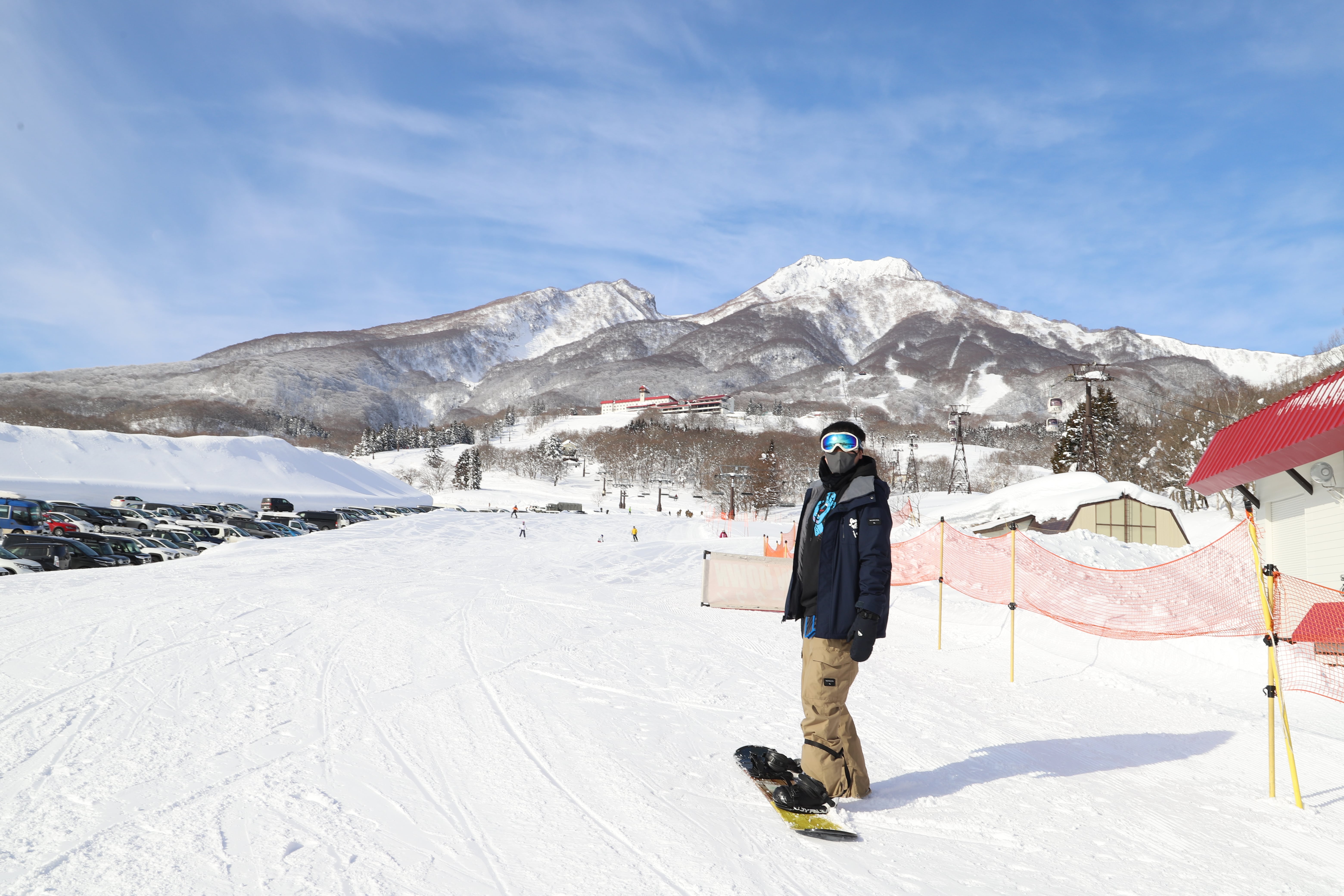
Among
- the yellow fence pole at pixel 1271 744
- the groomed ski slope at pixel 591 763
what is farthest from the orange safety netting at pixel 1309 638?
the yellow fence pole at pixel 1271 744

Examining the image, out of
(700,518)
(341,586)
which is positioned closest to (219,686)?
(341,586)

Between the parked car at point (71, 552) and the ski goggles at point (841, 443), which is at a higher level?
the ski goggles at point (841, 443)

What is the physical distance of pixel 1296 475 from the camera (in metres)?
11.3

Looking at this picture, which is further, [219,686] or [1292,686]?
[1292,686]

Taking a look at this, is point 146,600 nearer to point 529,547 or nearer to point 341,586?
point 341,586

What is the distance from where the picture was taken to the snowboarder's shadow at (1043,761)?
4.26m

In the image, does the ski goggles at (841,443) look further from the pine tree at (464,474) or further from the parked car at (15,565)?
the pine tree at (464,474)

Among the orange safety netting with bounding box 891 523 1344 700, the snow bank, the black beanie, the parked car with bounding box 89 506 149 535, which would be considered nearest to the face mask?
the black beanie

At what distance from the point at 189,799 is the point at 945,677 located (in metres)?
6.96

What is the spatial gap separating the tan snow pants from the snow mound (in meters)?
A: 35.3

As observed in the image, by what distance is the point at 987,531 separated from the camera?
37.6 m

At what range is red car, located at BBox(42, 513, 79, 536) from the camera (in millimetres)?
25438

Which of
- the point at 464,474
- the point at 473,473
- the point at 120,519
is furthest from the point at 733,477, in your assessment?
the point at 120,519

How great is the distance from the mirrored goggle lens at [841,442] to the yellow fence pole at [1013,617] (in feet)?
15.8
